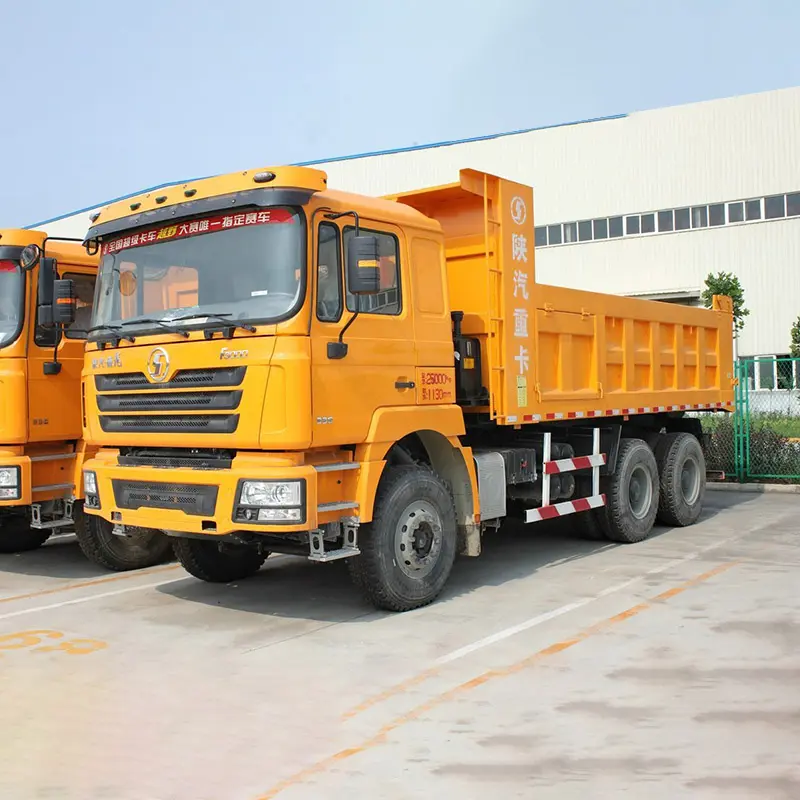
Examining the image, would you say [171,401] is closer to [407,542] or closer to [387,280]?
[387,280]

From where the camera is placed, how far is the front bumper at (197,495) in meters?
6.09

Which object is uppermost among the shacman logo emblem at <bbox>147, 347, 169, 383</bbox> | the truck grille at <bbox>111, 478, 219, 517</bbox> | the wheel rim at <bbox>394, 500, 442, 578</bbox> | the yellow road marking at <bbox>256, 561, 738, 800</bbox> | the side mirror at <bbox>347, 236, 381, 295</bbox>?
the side mirror at <bbox>347, 236, 381, 295</bbox>

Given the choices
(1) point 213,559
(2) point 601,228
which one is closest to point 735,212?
(2) point 601,228

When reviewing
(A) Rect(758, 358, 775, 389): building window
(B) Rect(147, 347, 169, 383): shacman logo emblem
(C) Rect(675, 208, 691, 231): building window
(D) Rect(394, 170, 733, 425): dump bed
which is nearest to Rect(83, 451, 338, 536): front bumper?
(B) Rect(147, 347, 169, 383): shacman logo emblem

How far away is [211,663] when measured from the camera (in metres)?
5.89

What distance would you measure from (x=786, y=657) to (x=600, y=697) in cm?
143

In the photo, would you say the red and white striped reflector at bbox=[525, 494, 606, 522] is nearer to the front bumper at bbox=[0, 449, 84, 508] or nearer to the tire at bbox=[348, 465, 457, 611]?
the tire at bbox=[348, 465, 457, 611]

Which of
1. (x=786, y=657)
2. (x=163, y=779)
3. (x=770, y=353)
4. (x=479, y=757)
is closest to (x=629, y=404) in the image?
(x=786, y=657)

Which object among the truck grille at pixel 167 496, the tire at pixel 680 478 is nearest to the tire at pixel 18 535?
the truck grille at pixel 167 496

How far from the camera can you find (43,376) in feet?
27.5

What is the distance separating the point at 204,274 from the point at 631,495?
5.65m

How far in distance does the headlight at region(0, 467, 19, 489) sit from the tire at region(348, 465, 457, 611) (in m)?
3.24

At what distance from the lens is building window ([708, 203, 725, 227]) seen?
33622 mm

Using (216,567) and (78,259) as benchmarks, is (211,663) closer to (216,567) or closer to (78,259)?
(216,567)
